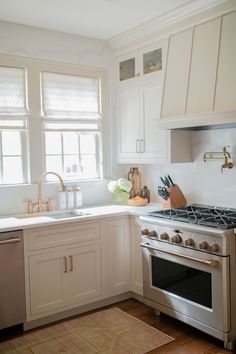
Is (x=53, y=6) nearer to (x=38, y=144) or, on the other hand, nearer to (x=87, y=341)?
(x=38, y=144)

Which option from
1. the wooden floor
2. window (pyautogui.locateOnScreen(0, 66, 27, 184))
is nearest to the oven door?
the wooden floor

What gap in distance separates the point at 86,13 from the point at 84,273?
7.33 ft

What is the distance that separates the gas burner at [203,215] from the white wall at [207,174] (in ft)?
0.35

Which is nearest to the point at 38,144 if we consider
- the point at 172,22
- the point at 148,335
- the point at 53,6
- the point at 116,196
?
the point at 116,196

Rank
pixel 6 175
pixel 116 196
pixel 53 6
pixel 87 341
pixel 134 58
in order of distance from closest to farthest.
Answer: pixel 87 341 → pixel 53 6 → pixel 6 175 → pixel 134 58 → pixel 116 196

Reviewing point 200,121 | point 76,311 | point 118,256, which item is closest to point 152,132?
point 200,121

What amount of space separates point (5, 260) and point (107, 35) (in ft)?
7.86

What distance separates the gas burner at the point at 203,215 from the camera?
2.65 m

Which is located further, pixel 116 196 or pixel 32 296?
pixel 116 196

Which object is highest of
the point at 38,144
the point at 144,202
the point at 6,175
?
the point at 38,144

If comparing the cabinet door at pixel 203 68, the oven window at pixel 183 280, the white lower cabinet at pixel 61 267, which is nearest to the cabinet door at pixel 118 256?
the white lower cabinet at pixel 61 267

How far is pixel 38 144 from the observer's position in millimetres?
3602

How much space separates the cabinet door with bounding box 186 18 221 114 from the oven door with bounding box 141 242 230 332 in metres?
1.11

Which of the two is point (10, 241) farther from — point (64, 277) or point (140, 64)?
point (140, 64)
